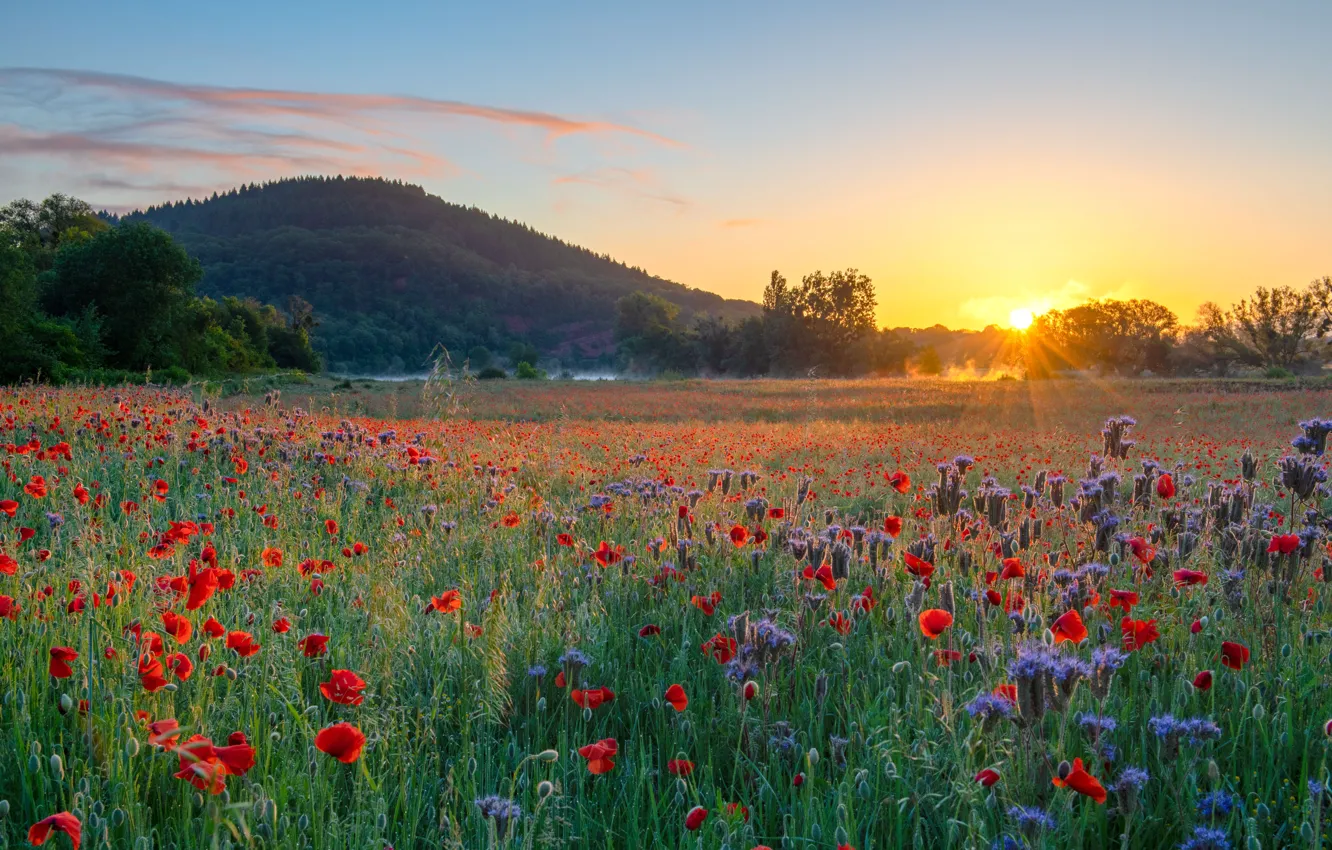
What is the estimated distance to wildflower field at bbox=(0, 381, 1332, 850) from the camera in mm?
2188

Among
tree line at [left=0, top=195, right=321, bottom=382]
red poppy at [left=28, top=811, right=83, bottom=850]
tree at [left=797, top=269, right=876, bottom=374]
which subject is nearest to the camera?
red poppy at [left=28, top=811, right=83, bottom=850]

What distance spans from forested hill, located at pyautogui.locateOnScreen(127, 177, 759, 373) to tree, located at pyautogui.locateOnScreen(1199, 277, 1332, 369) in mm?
54867

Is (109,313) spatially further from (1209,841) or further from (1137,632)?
(1209,841)

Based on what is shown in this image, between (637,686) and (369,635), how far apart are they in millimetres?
1155

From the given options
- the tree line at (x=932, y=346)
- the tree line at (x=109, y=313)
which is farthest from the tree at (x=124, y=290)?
the tree line at (x=932, y=346)

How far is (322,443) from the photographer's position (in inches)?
366

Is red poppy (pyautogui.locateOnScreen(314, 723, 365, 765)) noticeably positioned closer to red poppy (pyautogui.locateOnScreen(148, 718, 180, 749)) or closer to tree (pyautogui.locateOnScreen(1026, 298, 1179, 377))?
red poppy (pyautogui.locateOnScreen(148, 718, 180, 749))

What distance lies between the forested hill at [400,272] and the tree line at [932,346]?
16588 mm

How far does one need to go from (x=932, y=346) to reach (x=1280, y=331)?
96.0ft

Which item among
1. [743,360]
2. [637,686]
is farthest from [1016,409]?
[743,360]

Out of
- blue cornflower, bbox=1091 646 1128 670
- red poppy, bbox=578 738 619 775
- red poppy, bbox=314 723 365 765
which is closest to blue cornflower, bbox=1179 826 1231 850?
blue cornflower, bbox=1091 646 1128 670

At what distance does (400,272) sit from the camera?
143 metres

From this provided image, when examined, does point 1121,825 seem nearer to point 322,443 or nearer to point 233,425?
point 322,443

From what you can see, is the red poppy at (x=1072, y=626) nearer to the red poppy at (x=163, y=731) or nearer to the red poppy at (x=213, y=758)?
the red poppy at (x=213, y=758)
